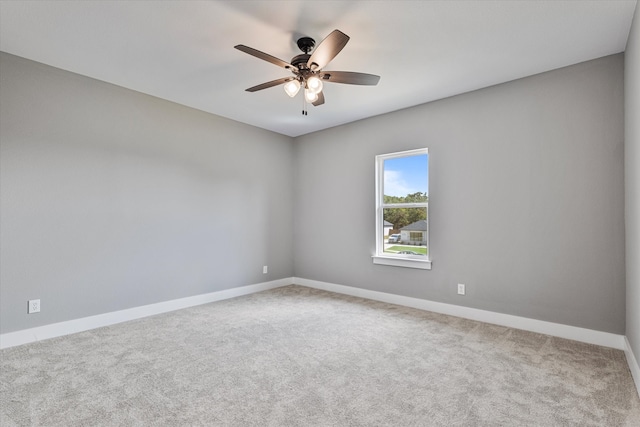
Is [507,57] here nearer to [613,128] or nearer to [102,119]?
[613,128]

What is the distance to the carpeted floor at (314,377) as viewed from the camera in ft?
6.16

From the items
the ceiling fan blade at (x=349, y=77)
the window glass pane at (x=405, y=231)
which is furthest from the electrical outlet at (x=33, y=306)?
the window glass pane at (x=405, y=231)

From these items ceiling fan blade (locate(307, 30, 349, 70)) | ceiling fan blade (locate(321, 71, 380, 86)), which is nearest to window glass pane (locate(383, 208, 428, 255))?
ceiling fan blade (locate(321, 71, 380, 86))

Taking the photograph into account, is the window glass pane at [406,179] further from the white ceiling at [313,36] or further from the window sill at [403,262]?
the white ceiling at [313,36]

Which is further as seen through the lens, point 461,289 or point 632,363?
point 461,289

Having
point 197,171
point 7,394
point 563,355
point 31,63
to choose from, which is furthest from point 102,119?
point 563,355

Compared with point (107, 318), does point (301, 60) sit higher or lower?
higher

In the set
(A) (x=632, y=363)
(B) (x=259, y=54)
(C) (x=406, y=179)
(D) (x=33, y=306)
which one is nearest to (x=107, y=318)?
(D) (x=33, y=306)

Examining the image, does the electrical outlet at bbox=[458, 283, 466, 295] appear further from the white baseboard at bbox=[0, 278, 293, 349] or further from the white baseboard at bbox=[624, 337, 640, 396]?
the white baseboard at bbox=[0, 278, 293, 349]

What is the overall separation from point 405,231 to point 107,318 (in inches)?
145

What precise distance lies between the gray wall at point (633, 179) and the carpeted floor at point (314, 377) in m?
0.42

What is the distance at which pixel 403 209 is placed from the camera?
441cm

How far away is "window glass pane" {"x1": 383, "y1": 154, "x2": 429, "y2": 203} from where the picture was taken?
420cm

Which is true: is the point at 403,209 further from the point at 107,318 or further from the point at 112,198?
the point at 107,318
